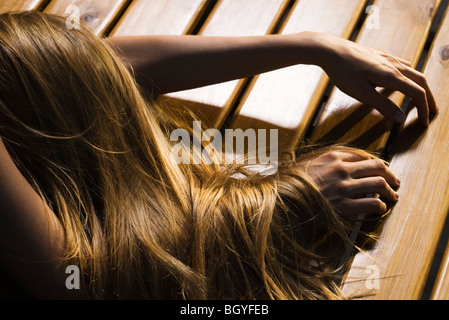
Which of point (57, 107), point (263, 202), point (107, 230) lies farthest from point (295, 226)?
point (57, 107)

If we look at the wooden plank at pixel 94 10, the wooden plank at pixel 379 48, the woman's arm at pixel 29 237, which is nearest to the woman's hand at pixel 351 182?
the wooden plank at pixel 379 48

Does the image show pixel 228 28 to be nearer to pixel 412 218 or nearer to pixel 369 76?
pixel 369 76

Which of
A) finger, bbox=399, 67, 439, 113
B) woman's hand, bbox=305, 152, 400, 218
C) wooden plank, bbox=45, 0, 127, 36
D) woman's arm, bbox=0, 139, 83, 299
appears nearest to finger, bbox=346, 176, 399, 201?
woman's hand, bbox=305, 152, 400, 218

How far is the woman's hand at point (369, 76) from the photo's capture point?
99cm

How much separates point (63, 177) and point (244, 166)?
0.31m

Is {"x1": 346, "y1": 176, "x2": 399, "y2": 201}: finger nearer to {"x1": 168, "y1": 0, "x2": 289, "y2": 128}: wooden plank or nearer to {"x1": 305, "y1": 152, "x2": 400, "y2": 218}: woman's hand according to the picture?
{"x1": 305, "y1": 152, "x2": 400, "y2": 218}: woman's hand

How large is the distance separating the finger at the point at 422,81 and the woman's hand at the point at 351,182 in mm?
213

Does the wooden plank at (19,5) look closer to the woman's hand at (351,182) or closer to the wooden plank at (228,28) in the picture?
the wooden plank at (228,28)

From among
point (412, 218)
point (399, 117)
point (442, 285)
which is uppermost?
point (399, 117)

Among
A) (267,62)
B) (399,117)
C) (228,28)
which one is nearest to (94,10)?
(228,28)

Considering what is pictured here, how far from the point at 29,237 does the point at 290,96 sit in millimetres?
572

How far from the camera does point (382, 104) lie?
3.32ft

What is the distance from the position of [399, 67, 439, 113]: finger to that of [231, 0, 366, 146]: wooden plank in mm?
161

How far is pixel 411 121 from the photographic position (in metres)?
1.04
